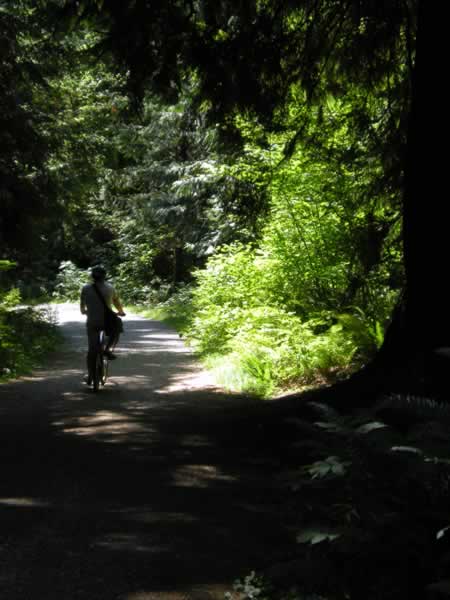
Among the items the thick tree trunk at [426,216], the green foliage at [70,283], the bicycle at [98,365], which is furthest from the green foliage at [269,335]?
the green foliage at [70,283]

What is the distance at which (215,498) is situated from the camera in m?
6.14

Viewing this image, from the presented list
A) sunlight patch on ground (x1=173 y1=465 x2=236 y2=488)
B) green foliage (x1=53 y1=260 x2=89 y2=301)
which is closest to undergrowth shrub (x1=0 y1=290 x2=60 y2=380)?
sunlight patch on ground (x1=173 y1=465 x2=236 y2=488)

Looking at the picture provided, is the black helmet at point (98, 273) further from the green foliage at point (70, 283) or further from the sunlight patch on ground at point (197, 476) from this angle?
the green foliage at point (70, 283)

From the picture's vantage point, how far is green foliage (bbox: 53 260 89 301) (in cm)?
4648

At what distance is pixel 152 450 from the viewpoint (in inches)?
309

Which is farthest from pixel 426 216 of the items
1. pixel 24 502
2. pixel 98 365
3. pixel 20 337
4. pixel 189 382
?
pixel 20 337

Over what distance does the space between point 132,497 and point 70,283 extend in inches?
1655

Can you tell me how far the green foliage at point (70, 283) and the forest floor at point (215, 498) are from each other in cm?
3512

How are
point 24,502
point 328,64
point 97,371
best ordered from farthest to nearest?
1. point 97,371
2. point 328,64
3. point 24,502

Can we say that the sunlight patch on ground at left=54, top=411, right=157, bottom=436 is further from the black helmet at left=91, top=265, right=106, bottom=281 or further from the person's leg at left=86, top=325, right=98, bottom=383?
the black helmet at left=91, top=265, right=106, bottom=281

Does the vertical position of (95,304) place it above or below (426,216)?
below

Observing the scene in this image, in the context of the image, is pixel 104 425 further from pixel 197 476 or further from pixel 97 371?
pixel 97 371

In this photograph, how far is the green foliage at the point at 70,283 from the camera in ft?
152

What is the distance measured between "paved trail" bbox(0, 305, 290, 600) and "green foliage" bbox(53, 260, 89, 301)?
3522cm
